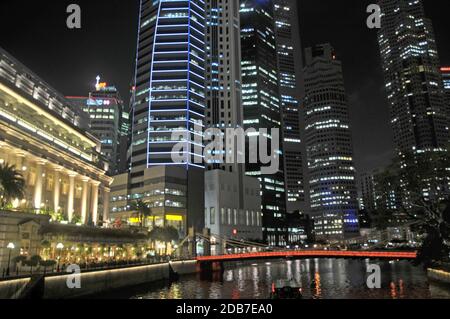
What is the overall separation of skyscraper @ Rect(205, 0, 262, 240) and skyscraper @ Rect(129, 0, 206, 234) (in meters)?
8.28

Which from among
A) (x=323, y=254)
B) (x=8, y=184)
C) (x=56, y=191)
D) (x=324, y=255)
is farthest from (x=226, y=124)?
(x=8, y=184)

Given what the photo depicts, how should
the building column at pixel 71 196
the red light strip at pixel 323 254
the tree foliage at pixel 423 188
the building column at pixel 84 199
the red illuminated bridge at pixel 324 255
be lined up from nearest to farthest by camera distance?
the tree foliage at pixel 423 188 < the red light strip at pixel 323 254 < the red illuminated bridge at pixel 324 255 < the building column at pixel 71 196 < the building column at pixel 84 199

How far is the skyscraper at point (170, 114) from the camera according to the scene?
145 m

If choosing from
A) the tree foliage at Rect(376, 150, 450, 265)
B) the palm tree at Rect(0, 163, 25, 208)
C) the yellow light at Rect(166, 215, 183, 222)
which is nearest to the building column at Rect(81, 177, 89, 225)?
the yellow light at Rect(166, 215, 183, 222)

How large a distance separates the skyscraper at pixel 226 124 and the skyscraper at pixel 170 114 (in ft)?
27.2

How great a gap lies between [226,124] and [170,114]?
110ft

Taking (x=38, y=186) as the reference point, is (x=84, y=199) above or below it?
below

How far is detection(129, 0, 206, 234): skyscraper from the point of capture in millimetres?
145125

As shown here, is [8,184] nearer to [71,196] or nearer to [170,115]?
[71,196]

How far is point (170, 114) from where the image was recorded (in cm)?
15675

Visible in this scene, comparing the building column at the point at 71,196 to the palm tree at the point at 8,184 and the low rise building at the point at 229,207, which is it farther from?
the low rise building at the point at 229,207

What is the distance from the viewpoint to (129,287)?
65438 millimetres

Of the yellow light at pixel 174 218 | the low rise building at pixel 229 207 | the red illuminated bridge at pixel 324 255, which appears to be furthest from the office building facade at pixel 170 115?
the red illuminated bridge at pixel 324 255

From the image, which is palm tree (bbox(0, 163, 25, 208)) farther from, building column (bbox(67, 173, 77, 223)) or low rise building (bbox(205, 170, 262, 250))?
low rise building (bbox(205, 170, 262, 250))
